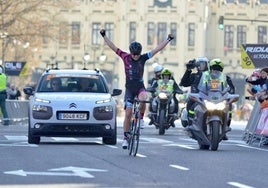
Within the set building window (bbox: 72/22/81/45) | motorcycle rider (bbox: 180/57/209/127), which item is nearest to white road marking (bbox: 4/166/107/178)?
motorcycle rider (bbox: 180/57/209/127)

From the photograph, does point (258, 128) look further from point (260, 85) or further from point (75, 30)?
point (75, 30)

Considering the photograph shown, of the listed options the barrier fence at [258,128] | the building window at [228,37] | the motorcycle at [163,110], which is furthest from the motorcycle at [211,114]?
the building window at [228,37]

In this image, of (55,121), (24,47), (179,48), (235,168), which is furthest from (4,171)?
(179,48)

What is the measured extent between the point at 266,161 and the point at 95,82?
285 inches

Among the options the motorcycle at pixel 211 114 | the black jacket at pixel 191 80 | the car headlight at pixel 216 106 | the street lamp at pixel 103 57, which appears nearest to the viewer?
the motorcycle at pixel 211 114

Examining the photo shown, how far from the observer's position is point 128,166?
62.3 feet

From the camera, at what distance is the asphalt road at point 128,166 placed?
52.2ft

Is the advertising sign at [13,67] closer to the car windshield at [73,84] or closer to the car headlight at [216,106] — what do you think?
the car windshield at [73,84]

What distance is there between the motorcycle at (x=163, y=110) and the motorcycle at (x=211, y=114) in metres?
10.9

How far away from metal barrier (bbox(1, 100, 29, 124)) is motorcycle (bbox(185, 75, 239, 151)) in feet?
73.5

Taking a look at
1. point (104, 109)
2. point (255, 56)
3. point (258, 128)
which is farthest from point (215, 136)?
point (255, 56)

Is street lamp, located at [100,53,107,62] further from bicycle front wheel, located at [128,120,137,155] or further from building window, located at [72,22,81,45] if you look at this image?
bicycle front wheel, located at [128,120,137,155]

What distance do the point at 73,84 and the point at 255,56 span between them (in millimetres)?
27401

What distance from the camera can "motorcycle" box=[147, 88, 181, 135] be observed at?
36.7 meters
